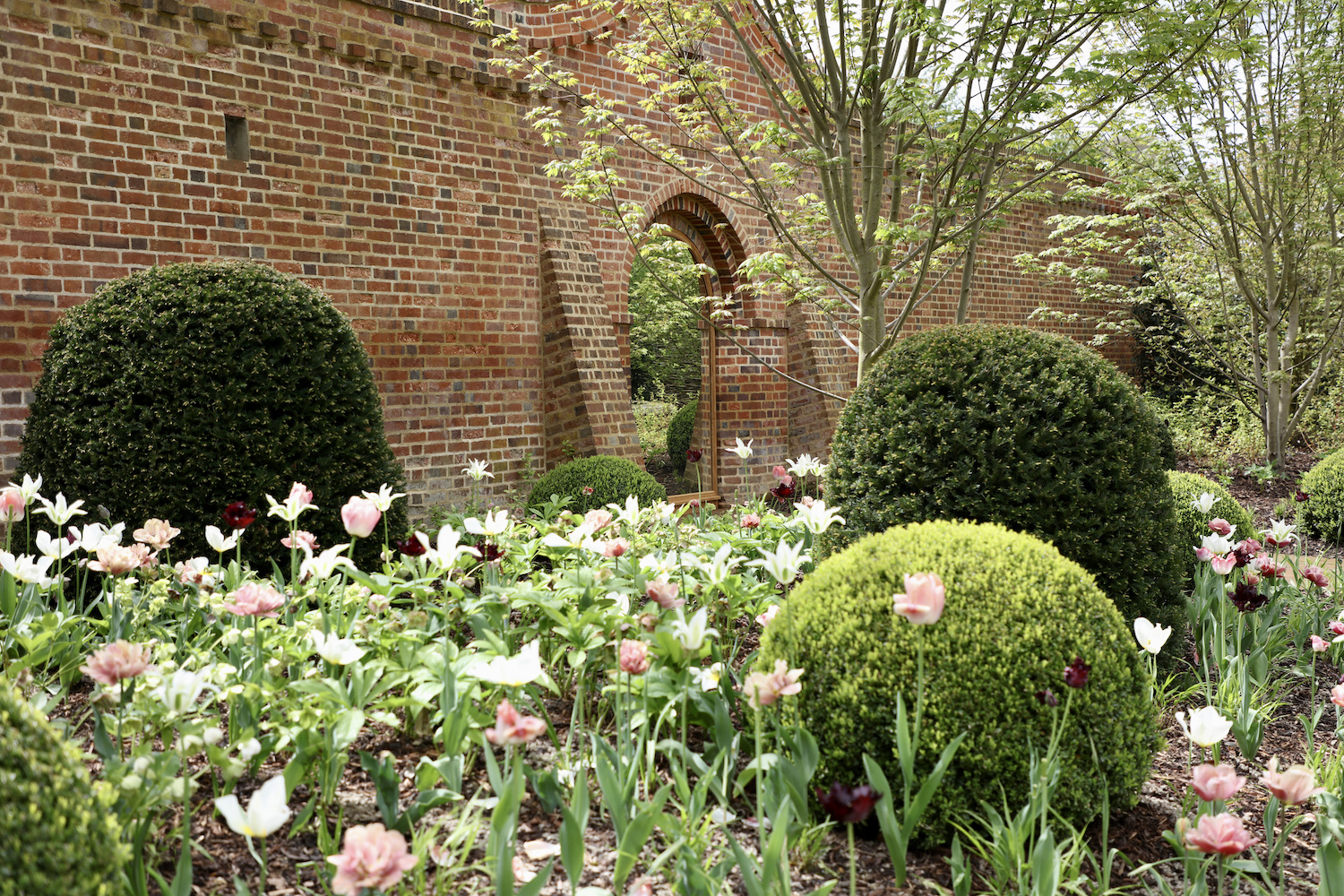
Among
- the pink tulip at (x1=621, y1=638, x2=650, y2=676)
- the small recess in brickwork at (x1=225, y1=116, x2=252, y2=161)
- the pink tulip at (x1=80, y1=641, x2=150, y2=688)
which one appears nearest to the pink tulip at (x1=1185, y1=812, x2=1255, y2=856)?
the pink tulip at (x1=621, y1=638, x2=650, y2=676)

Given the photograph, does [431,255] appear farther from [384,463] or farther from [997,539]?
[997,539]

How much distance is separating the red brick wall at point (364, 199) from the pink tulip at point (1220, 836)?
569 centimetres

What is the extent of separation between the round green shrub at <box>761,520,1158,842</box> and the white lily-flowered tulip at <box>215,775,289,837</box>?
4.25ft

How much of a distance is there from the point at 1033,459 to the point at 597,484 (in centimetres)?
363

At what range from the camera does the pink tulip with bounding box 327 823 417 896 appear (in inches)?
56.1

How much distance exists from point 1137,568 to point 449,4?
20.0 feet

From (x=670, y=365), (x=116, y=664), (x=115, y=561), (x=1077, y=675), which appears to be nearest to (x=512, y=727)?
(x=116, y=664)

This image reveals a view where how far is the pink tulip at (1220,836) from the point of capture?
5.69ft

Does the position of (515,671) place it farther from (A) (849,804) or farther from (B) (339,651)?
(A) (849,804)

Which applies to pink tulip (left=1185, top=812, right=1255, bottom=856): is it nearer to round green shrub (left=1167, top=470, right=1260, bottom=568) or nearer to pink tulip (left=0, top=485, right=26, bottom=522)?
Answer: pink tulip (left=0, top=485, right=26, bottom=522)

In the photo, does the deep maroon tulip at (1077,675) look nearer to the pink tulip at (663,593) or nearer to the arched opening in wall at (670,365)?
the pink tulip at (663,593)

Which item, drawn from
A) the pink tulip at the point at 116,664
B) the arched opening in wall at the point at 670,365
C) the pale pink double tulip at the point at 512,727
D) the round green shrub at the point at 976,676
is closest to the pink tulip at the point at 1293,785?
the round green shrub at the point at 976,676

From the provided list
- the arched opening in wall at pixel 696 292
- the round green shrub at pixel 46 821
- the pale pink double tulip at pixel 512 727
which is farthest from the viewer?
the arched opening in wall at pixel 696 292

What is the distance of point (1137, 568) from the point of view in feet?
12.0
